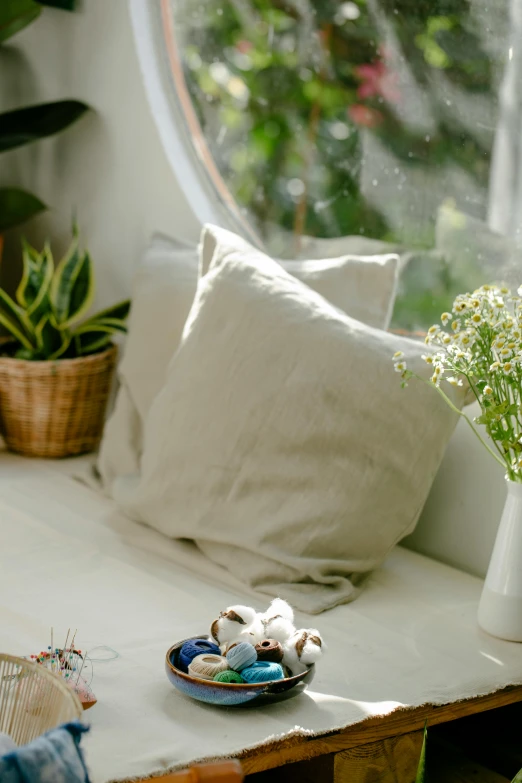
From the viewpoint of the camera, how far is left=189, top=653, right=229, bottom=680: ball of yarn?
111 cm

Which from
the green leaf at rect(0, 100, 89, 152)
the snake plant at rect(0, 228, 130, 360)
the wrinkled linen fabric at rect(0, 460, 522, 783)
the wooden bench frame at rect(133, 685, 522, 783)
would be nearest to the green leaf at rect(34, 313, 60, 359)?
the snake plant at rect(0, 228, 130, 360)

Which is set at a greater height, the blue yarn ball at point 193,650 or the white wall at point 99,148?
the white wall at point 99,148

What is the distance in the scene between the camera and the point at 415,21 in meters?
1.81

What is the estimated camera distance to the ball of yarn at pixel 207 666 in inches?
43.5

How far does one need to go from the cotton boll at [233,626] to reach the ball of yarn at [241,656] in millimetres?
41

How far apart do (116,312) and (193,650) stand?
3.91 feet

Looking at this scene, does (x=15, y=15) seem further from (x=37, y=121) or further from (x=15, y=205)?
(x=15, y=205)

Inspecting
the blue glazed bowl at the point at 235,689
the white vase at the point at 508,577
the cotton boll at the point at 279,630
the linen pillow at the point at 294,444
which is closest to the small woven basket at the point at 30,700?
the blue glazed bowl at the point at 235,689

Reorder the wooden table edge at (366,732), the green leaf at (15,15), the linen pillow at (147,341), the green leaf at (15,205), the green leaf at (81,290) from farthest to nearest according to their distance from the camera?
the green leaf at (15,205) → the green leaf at (15,15) → the green leaf at (81,290) → the linen pillow at (147,341) → the wooden table edge at (366,732)

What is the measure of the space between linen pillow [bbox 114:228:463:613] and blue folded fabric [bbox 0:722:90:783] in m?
0.71

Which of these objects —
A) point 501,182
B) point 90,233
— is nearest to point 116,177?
point 90,233

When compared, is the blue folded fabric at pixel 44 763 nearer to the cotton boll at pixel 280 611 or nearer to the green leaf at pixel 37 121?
the cotton boll at pixel 280 611

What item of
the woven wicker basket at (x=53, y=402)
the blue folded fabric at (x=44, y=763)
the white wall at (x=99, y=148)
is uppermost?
the white wall at (x=99, y=148)

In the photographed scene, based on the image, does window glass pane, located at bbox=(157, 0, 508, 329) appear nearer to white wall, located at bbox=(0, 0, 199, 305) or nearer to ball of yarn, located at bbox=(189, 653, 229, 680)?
white wall, located at bbox=(0, 0, 199, 305)
